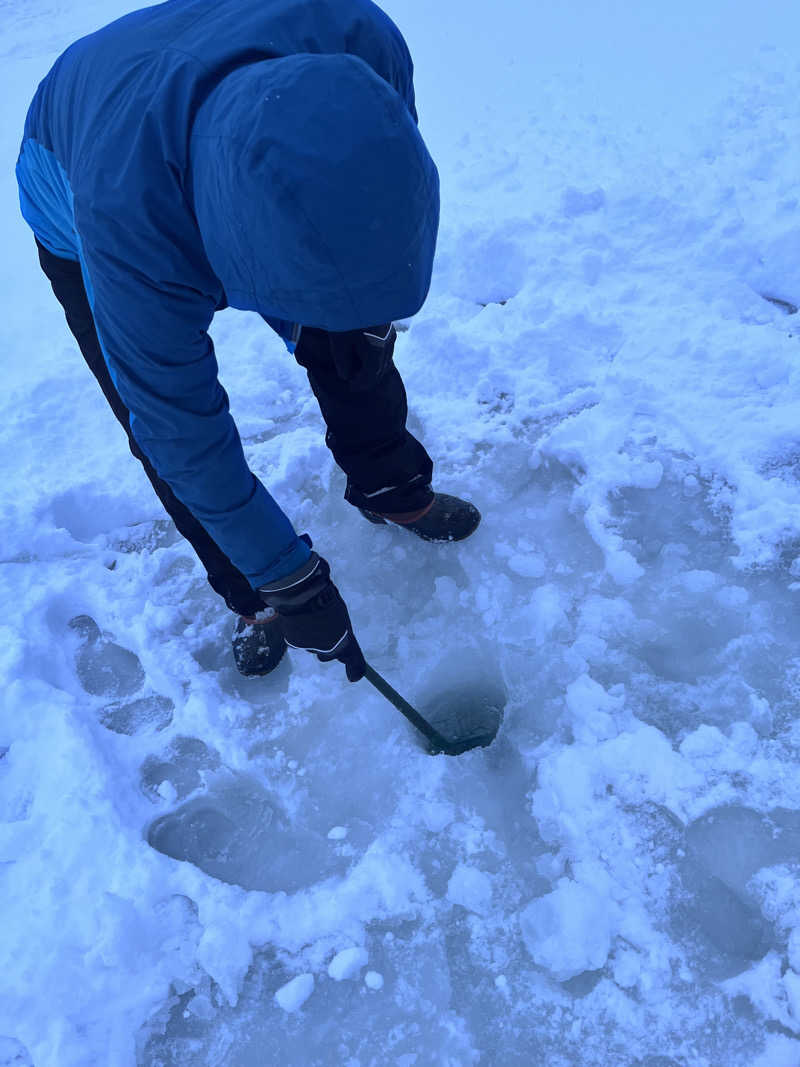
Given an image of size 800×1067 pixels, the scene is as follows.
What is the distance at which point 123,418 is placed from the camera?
173 cm

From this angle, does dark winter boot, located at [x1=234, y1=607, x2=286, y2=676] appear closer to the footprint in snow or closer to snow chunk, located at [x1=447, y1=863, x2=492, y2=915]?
the footprint in snow

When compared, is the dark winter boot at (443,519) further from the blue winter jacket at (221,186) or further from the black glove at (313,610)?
→ the blue winter jacket at (221,186)

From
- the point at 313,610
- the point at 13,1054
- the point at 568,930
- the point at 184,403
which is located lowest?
the point at 13,1054

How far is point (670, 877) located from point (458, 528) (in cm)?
112

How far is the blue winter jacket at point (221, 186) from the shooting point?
881 mm

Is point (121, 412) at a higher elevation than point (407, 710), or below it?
higher

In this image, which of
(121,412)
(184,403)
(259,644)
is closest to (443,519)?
(259,644)

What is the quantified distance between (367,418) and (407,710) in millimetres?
802

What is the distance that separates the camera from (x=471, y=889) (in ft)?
5.45

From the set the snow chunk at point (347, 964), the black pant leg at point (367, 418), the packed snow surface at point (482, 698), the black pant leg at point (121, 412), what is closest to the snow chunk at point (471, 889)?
the packed snow surface at point (482, 698)

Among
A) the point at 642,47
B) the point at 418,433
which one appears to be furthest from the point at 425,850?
the point at 642,47

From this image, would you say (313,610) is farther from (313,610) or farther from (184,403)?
(184,403)

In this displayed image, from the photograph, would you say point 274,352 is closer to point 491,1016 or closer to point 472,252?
point 472,252

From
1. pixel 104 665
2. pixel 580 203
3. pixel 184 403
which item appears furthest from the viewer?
pixel 580 203
